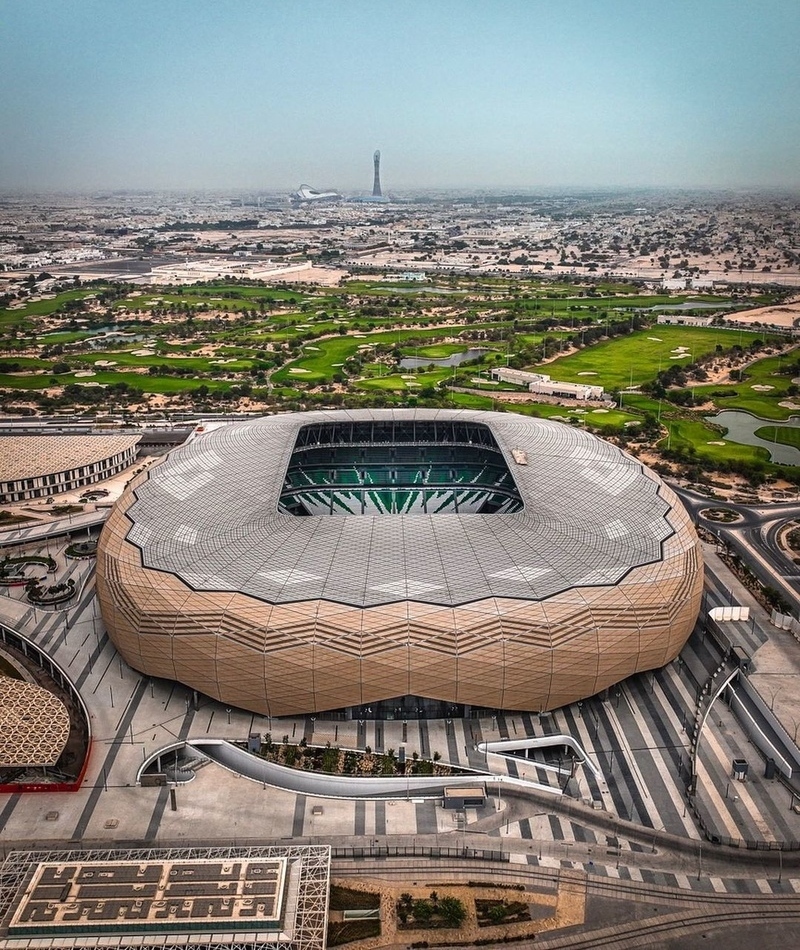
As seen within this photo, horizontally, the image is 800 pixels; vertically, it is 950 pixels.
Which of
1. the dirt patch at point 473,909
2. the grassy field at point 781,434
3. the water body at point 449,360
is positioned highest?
the dirt patch at point 473,909

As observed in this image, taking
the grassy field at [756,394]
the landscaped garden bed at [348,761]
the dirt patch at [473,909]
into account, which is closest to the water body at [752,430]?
the grassy field at [756,394]

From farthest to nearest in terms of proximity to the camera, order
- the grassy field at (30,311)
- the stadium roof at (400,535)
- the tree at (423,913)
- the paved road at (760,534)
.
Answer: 1. the grassy field at (30,311)
2. the paved road at (760,534)
3. the stadium roof at (400,535)
4. the tree at (423,913)

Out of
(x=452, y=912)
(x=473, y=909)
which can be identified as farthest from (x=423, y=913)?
(x=473, y=909)

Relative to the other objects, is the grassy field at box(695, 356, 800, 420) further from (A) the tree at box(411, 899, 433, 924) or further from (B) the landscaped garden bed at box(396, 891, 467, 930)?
(A) the tree at box(411, 899, 433, 924)

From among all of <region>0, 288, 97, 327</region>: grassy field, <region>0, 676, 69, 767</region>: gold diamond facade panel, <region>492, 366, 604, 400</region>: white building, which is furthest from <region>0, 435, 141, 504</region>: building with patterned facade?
<region>0, 288, 97, 327</region>: grassy field

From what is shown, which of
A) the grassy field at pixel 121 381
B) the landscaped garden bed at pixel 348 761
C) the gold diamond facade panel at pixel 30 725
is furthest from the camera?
the grassy field at pixel 121 381

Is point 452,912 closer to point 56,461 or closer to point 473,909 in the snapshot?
point 473,909

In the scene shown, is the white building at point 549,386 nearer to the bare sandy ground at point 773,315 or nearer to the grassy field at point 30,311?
the bare sandy ground at point 773,315

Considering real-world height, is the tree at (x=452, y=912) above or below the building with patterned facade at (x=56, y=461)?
above
